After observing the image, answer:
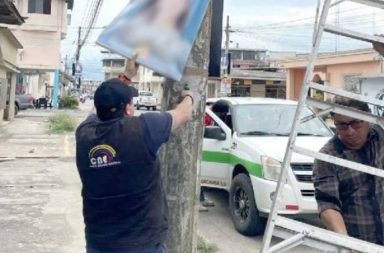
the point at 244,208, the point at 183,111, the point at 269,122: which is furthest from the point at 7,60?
the point at 183,111

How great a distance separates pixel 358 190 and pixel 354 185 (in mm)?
36

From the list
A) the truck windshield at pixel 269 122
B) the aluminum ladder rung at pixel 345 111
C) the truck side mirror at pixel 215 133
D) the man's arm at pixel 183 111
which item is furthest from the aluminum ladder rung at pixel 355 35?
the truck side mirror at pixel 215 133

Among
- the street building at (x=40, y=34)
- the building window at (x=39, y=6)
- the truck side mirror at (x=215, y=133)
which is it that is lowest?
the truck side mirror at (x=215, y=133)

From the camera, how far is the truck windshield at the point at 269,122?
305 inches

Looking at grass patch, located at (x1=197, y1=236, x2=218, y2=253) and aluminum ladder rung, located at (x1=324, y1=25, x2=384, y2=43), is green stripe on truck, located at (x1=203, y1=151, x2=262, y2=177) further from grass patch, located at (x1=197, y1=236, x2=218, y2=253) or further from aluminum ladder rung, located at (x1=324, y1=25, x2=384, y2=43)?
aluminum ladder rung, located at (x1=324, y1=25, x2=384, y2=43)

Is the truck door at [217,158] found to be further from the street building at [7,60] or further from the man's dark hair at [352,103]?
the street building at [7,60]

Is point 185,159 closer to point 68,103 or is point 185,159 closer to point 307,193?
point 307,193

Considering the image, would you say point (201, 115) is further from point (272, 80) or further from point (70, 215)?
point (272, 80)

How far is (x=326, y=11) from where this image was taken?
8.69ft

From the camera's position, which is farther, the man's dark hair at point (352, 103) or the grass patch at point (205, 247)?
the grass patch at point (205, 247)

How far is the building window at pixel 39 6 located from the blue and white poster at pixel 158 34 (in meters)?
42.3

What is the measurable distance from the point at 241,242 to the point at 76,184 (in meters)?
4.53

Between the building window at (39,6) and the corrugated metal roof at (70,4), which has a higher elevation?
the corrugated metal roof at (70,4)

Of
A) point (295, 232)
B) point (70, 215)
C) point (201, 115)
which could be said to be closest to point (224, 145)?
point (70, 215)
